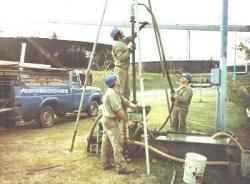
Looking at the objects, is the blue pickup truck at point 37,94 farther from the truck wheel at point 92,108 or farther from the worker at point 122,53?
the worker at point 122,53

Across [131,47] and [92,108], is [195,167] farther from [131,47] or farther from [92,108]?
[92,108]

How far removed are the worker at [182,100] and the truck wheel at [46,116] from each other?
4.60 m

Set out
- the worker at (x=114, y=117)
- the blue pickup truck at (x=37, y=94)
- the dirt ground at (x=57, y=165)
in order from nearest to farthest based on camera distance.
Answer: the dirt ground at (x=57, y=165) < the worker at (x=114, y=117) < the blue pickup truck at (x=37, y=94)

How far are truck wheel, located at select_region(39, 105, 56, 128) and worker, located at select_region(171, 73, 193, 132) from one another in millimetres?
4600

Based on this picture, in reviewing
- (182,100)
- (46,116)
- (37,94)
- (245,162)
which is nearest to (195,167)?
(245,162)

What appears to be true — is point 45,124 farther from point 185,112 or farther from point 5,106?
point 185,112

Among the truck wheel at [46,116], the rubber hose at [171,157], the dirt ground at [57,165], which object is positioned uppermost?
the truck wheel at [46,116]

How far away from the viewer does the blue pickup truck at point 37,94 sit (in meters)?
11.9

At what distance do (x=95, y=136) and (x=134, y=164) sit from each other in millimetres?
1497

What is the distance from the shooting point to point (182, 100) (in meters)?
10.5

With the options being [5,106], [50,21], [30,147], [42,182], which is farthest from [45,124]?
[50,21]

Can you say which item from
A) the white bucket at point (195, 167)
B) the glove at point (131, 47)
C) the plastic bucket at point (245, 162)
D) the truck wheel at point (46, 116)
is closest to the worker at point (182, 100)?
the glove at point (131, 47)

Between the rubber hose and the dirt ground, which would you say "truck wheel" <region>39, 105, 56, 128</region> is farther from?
the rubber hose

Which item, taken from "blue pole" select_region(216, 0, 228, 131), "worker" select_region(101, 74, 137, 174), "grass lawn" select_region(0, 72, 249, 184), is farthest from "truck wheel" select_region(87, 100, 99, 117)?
"worker" select_region(101, 74, 137, 174)
